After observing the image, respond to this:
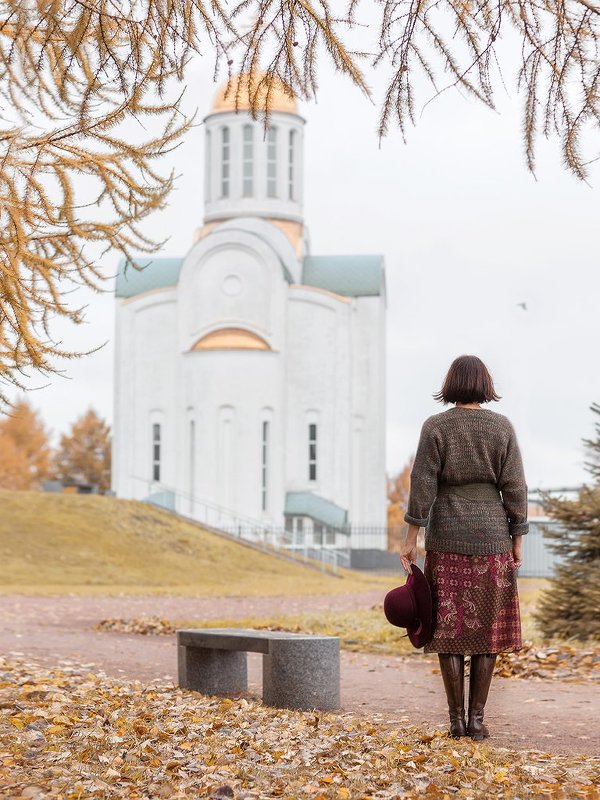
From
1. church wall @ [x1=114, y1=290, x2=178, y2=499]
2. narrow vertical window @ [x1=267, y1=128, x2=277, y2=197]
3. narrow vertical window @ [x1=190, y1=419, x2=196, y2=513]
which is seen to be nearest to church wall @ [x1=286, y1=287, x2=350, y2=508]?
narrow vertical window @ [x1=190, y1=419, x2=196, y2=513]

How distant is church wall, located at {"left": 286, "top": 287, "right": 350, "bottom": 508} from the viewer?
48969 millimetres

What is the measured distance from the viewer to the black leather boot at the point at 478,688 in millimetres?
6875

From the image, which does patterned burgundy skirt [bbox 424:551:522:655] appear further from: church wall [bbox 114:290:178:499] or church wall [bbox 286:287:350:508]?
church wall [bbox 114:290:178:499]

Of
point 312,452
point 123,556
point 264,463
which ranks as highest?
point 312,452

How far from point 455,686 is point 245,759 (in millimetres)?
1206

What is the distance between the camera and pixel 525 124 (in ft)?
22.2

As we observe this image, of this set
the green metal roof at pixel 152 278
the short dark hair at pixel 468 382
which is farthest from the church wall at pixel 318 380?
the short dark hair at pixel 468 382

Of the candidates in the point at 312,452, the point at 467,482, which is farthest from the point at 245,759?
the point at 312,452

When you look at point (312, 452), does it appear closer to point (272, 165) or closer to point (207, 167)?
point (272, 165)

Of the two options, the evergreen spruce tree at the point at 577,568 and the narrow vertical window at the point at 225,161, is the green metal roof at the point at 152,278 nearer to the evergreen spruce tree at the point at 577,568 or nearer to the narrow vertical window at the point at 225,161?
Result: the narrow vertical window at the point at 225,161

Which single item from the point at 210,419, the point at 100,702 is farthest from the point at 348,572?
the point at 100,702

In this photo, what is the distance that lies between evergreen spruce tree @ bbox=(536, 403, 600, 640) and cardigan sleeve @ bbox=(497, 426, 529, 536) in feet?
18.8

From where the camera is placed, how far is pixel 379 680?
10.7 meters

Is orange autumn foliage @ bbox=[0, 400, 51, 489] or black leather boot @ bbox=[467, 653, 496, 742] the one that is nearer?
black leather boot @ bbox=[467, 653, 496, 742]
